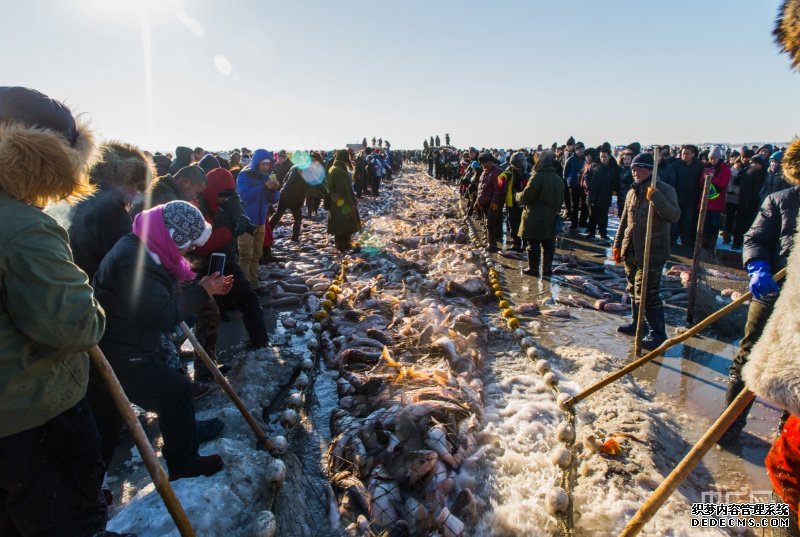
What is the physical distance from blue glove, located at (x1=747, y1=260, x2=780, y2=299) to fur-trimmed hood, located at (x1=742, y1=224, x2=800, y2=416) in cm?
189

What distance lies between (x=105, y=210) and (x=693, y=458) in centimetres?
410

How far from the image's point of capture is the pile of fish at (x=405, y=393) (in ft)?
10.4

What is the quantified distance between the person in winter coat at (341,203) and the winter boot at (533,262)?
3894 mm

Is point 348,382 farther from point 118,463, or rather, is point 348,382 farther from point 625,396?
point 625,396

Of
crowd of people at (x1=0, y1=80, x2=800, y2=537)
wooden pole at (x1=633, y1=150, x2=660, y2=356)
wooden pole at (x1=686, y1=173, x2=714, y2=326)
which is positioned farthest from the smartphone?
wooden pole at (x1=686, y1=173, x2=714, y2=326)

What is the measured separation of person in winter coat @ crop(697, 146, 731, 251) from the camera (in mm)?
10445

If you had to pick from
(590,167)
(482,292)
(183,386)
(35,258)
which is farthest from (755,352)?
(590,167)

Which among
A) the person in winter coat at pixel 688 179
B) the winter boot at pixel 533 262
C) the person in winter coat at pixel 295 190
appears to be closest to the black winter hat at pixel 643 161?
the winter boot at pixel 533 262

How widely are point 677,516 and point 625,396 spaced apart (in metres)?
1.57

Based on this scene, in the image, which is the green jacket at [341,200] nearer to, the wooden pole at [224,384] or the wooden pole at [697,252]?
the wooden pole at [697,252]

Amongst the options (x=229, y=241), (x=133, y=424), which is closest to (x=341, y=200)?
(x=229, y=241)

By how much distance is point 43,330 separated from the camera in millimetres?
1776

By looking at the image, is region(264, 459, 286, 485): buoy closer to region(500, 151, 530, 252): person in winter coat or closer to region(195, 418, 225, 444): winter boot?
region(195, 418, 225, 444): winter boot

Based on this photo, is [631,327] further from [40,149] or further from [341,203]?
[40,149]
